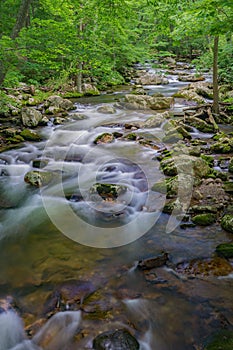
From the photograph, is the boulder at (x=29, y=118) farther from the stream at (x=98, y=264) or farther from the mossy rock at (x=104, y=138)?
the stream at (x=98, y=264)

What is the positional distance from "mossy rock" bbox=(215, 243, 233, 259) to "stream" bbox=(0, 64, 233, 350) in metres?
0.11

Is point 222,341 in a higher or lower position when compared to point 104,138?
lower

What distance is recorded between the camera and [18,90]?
1427 centimetres

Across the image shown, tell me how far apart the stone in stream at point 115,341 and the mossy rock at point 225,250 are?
186cm

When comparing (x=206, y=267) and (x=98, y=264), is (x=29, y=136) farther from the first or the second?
(x=206, y=267)

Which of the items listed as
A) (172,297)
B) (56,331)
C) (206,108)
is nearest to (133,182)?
(172,297)

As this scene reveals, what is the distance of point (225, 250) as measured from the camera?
12.8ft

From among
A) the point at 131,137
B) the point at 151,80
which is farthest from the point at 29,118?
the point at 151,80

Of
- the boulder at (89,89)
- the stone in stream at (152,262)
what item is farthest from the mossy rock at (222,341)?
the boulder at (89,89)

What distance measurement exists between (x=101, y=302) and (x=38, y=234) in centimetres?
195

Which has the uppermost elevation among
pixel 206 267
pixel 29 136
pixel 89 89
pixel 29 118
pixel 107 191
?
pixel 89 89

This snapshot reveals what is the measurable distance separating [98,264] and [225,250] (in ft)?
6.09

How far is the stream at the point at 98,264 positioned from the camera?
2914mm

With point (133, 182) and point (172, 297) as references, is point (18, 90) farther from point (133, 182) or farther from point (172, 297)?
point (172, 297)
